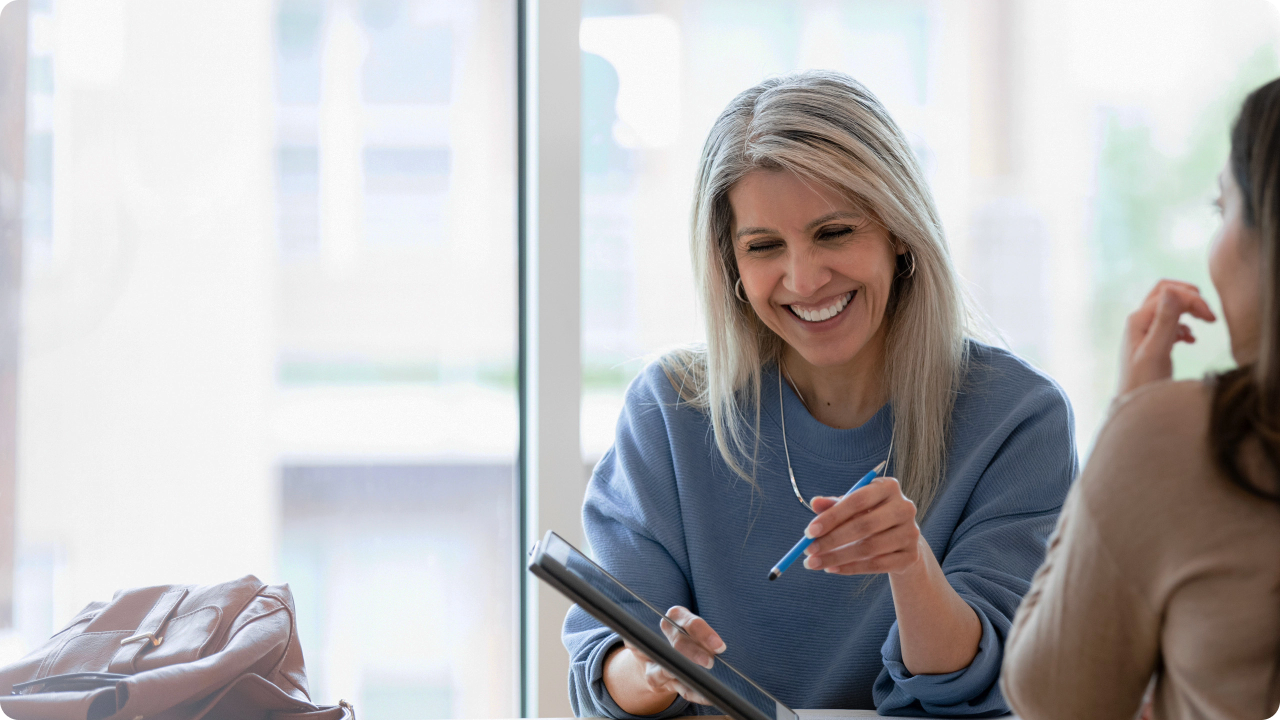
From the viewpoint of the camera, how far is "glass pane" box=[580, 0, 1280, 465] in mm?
2074

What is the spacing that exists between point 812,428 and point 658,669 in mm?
523

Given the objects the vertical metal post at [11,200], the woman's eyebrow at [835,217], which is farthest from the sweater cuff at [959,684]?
the vertical metal post at [11,200]

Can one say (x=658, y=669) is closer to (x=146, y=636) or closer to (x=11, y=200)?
(x=146, y=636)

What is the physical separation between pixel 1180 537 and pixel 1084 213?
180 centimetres

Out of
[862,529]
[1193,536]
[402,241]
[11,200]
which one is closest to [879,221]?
[862,529]

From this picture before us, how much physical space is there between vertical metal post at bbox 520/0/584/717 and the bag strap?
2.89 feet

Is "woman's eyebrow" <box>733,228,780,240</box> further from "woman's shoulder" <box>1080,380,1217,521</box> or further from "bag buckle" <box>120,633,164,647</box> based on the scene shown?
"bag buckle" <box>120,633,164,647</box>

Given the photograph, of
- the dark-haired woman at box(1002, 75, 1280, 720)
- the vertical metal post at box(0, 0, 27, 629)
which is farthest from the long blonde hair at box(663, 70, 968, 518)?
the vertical metal post at box(0, 0, 27, 629)

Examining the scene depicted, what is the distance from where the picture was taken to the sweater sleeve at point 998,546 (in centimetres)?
105

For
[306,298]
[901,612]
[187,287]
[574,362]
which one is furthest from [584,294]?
[901,612]

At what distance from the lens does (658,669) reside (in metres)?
0.99

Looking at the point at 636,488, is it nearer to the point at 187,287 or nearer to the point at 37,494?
the point at 187,287

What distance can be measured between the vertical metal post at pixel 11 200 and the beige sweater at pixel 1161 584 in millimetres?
2051

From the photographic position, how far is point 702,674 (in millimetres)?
821
